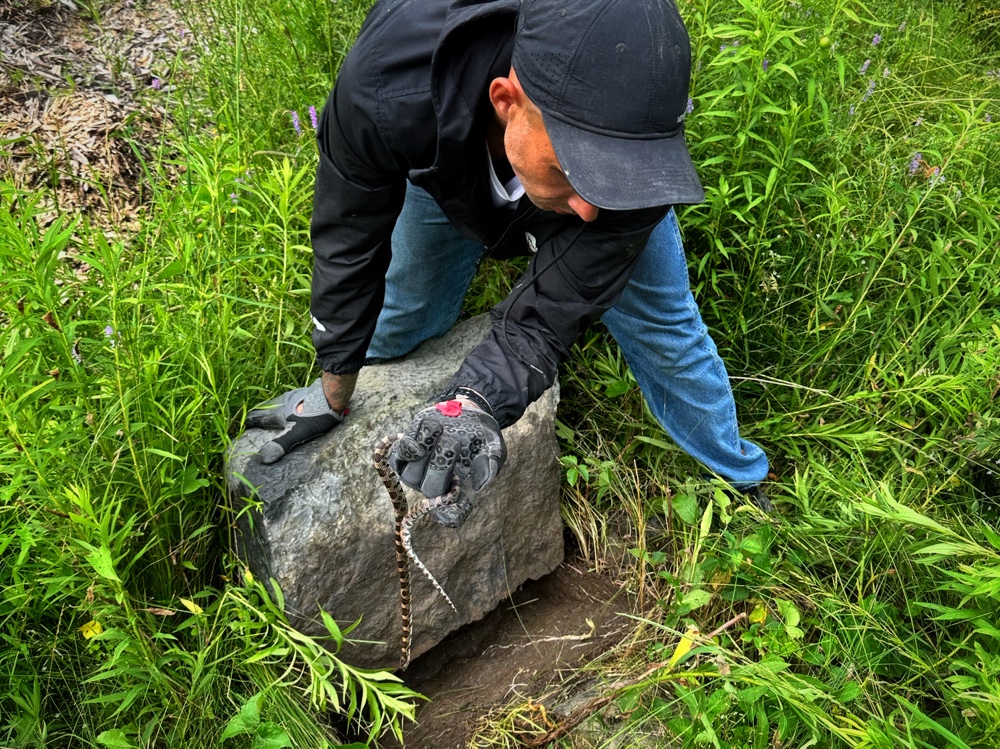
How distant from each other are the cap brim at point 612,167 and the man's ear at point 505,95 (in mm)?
106

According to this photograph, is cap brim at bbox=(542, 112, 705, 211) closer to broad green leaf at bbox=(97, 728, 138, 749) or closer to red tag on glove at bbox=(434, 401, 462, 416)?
red tag on glove at bbox=(434, 401, 462, 416)

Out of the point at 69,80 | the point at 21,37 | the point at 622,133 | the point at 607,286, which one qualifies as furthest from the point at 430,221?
the point at 21,37

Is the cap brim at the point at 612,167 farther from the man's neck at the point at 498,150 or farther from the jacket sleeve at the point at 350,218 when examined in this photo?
the jacket sleeve at the point at 350,218

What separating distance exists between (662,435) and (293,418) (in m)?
1.27

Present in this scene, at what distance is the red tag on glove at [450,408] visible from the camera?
60.9 inches

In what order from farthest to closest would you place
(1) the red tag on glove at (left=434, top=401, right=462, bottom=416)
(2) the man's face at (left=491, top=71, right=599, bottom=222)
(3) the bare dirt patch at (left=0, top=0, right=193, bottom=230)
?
(3) the bare dirt patch at (left=0, top=0, right=193, bottom=230)
(1) the red tag on glove at (left=434, top=401, right=462, bottom=416)
(2) the man's face at (left=491, top=71, right=599, bottom=222)

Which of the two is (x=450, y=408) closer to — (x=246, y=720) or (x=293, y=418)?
(x=293, y=418)

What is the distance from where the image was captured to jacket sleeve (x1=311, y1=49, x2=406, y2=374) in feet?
5.57

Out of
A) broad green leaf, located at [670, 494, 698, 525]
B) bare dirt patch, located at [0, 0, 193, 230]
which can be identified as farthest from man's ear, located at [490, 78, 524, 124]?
bare dirt patch, located at [0, 0, 193, 230]

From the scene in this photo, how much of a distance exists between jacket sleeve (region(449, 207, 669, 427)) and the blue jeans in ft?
0.99

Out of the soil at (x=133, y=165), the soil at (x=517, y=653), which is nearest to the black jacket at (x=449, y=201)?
the soil at (x=133, y=165)

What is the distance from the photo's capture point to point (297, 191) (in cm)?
253

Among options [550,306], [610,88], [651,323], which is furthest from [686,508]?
[610,88]

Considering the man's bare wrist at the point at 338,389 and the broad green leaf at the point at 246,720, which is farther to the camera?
the man's bare wrist at the point at 338,389
